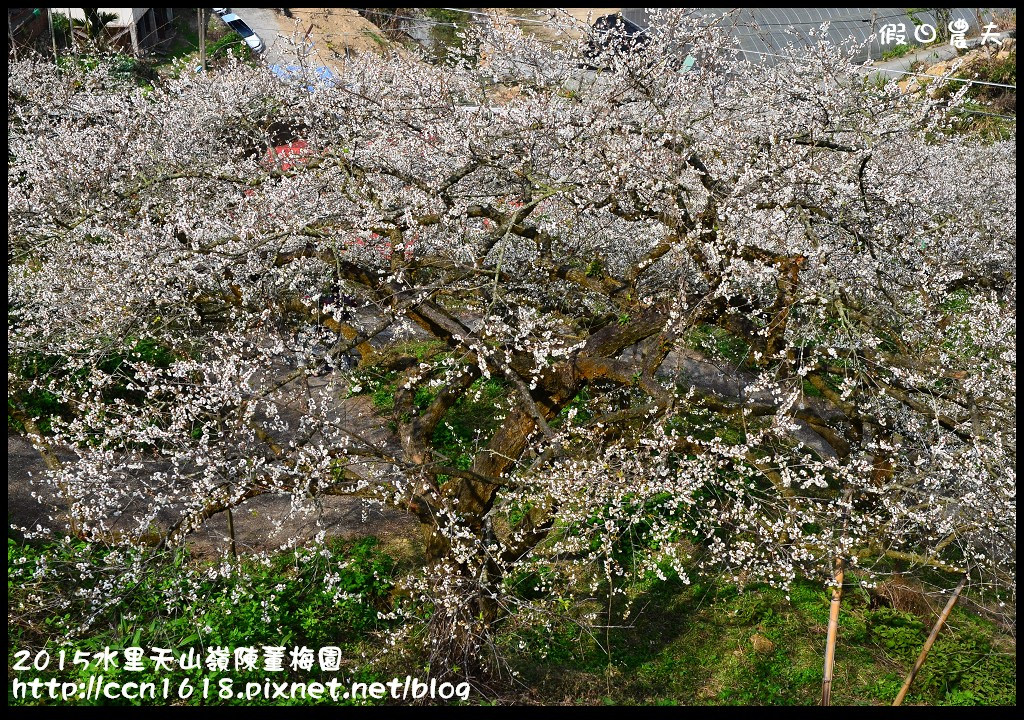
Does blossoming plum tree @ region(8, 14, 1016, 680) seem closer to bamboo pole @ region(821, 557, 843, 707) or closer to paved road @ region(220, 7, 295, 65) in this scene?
bamboo pole @ region(821, 557, 843, 707)

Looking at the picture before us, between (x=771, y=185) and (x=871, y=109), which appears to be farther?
(x=871, y=109)

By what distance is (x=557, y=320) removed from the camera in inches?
314

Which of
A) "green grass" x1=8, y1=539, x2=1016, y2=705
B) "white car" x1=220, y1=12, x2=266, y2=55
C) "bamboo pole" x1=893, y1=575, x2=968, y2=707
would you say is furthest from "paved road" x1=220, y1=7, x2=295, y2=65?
"bamboo pole" x1=893, y1=575, x2=968, y2=707

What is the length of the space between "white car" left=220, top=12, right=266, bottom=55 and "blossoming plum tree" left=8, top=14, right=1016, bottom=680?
12.5 metres

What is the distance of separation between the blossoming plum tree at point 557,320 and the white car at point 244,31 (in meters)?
12.5

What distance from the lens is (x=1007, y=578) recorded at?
6.49 m

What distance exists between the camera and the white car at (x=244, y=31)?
22.8m

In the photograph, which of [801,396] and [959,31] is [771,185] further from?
[959,31]

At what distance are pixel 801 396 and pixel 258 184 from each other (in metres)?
6.52

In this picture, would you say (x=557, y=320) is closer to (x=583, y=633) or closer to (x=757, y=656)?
(x=583, y=633)

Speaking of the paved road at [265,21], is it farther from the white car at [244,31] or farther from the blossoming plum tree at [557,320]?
the blossoming plum tree at [557,320]

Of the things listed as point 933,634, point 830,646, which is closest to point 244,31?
point 830,646

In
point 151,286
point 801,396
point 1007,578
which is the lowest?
point 1007,578

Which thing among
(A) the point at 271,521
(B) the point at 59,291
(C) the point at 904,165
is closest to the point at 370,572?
(A) the point at 271,521
